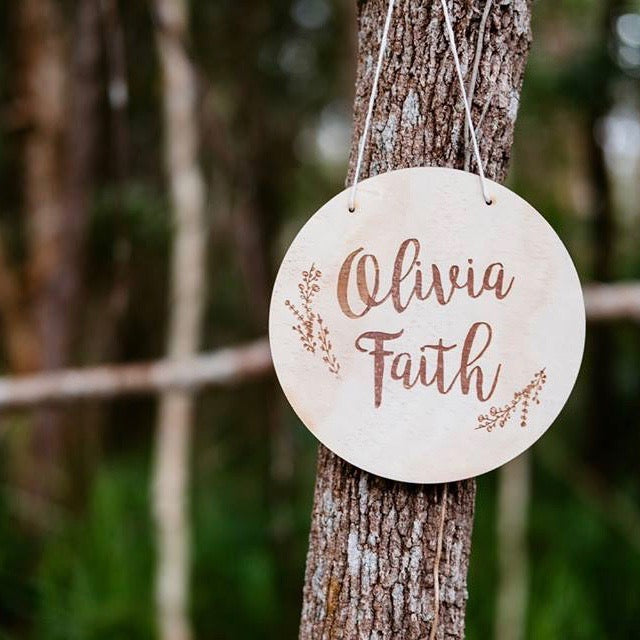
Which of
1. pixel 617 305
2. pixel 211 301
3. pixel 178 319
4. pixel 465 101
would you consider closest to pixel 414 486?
pixel 465 101

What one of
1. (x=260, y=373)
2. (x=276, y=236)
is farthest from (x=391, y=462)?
(x=276, y=236)

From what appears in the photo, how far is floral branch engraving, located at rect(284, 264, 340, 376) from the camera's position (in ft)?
1.89

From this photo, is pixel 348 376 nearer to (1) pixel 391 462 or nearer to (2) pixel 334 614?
(1) pixel 391 462

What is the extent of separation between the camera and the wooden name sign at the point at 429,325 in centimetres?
56

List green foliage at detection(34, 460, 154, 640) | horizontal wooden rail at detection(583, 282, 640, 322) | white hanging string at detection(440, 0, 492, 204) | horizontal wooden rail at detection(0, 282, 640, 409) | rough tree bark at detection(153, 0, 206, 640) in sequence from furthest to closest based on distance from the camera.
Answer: green foliage at detection(34, 460, 154, 640) < rough tree bark at detection(153, 0, 206, 640) < horizontal wooden rail at detection(0, 282, 640, 409) < horizontal wooden rail at detection(583, 282, 640, 322) < white hanging string at detection(440, 0, 492, 204)

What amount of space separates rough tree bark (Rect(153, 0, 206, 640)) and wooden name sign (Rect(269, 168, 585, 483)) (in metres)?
1.04

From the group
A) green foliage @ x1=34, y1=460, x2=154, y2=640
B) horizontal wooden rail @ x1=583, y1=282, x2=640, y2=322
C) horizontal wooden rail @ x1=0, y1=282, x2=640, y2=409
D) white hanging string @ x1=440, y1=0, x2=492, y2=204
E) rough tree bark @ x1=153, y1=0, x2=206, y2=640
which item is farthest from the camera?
green foliage @ x1=34, y1=460, x2=154, y2=640

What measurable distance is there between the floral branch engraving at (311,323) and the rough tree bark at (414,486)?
8cm

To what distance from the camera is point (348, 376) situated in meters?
0.57

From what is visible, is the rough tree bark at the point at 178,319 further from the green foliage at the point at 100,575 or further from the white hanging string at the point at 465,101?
the white hanging string at the point at 465,101

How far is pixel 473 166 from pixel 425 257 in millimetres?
81

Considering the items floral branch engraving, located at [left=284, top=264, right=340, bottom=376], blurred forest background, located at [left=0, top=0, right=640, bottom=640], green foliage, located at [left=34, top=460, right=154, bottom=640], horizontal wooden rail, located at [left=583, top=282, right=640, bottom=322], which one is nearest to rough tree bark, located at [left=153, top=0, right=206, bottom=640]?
blurred forest background, located at [left=0, top=0, right=640, bottom=640]

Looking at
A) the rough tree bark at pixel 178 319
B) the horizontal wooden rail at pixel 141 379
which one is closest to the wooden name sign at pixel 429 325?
the horizontal wooden rail at pixel 141 379

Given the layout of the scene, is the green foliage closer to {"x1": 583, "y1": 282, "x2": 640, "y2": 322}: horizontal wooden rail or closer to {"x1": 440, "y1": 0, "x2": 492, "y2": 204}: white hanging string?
{"x1": 583, "y1": 282, "x2": 640, "y2": 322}: horizontal wooden rail
